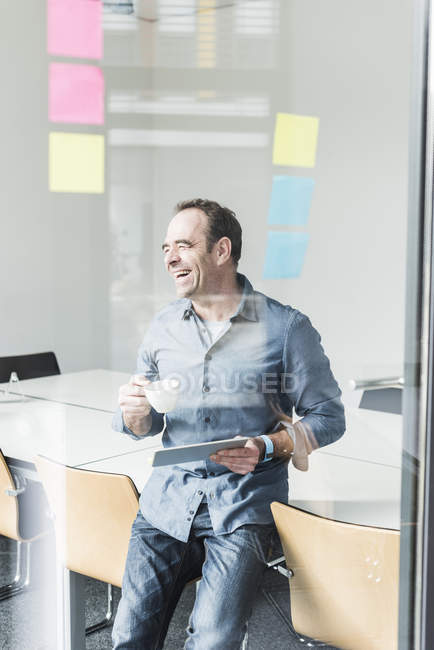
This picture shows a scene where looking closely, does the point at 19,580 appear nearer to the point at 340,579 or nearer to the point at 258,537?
the point at 258,537

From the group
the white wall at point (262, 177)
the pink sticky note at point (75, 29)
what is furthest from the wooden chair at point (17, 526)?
the pink sticky note at point (75, 29)

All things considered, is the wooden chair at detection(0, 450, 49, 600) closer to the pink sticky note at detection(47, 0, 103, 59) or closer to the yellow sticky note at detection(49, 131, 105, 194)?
the yellow sticky note at detection(49, 131, 105, 194)

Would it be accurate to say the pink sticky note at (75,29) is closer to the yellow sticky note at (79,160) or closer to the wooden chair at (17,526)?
the yellow sticky note at (79,160)

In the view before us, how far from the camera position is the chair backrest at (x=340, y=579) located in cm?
126

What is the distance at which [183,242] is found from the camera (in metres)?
1.37

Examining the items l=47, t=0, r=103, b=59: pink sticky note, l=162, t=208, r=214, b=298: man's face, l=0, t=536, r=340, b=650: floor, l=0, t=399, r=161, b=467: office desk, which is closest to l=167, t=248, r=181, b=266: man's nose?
l=162, t=208, r=214, b=298: man's face

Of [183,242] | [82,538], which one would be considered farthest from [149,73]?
[82,538]

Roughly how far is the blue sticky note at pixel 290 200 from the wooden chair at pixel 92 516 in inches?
25.9

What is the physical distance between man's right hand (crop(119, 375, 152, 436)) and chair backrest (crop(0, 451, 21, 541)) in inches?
24.8

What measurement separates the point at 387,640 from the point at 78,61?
1.32 m

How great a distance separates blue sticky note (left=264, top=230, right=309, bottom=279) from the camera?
130 centimetres

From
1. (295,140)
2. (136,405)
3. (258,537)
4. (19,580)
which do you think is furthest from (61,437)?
(295,140)

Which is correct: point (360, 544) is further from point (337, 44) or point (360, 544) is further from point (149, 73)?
point (149, 73)

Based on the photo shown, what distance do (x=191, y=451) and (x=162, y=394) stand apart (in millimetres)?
129
